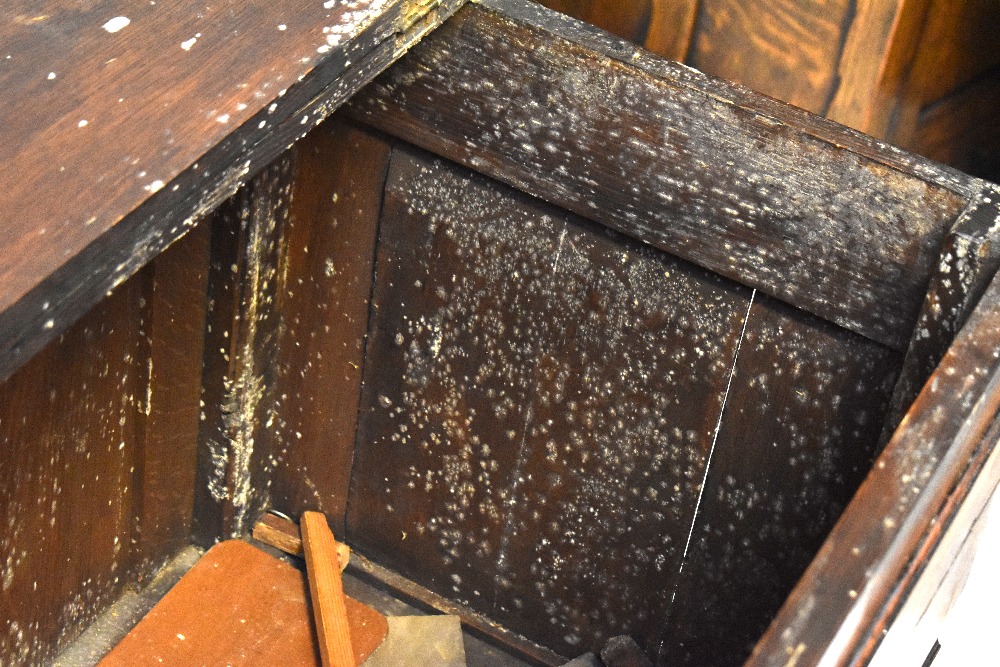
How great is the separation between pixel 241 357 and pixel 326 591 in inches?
15.8

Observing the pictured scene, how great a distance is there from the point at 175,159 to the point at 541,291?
65cm

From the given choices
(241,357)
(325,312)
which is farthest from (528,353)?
(241,357)

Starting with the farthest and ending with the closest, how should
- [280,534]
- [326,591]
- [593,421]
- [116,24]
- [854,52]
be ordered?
[280,534]
[326,591]
[593,421]
[854,52]
[116,24]

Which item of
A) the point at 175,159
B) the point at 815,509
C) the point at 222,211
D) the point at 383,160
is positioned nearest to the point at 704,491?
the point at 815,509

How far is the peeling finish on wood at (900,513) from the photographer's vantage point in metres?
0.96

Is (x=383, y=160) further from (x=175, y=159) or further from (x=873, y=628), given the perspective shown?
(x=873, y=628)

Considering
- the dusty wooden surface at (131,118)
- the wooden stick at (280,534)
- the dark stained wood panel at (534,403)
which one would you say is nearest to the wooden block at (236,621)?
the wooden stick at (280,534)

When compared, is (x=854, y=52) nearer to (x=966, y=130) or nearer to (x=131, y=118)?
(x=966, y=130)

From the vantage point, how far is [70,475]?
1706 millimetres

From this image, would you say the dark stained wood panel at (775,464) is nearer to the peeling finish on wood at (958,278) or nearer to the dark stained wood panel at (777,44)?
the peeling finish on wood at (958,278)

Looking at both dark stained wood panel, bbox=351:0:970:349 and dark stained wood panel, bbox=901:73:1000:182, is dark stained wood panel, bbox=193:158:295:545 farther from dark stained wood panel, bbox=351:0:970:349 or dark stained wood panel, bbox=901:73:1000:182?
dark stained wood panel, bbox=901:73:1000:182

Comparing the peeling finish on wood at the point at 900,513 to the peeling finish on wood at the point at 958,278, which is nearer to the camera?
the peeling finish on wood at the point at 900,513

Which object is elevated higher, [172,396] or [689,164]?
[689,164]

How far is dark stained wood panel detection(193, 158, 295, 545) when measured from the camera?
170 cm
